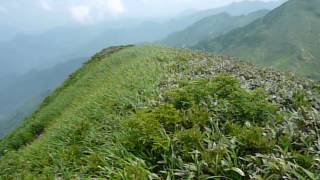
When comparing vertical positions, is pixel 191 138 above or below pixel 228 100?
below

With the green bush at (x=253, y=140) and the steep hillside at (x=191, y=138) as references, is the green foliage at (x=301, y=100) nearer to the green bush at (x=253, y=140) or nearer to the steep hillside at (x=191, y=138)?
the steep hillside at (x=191, y=138)

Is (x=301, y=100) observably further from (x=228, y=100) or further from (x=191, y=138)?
(x=191, y=138)

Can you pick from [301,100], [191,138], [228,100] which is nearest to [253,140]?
[191,138]

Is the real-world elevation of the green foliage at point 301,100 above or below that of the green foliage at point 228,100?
below

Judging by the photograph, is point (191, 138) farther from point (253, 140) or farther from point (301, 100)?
point (301, 100)

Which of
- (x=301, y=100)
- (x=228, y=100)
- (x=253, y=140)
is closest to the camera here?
(x=253, y=140)

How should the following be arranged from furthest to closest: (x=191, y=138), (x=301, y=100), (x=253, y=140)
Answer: (x=301, y=100) → (x=191, y=138) → (x=253, y=140)

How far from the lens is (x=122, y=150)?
8883 mm

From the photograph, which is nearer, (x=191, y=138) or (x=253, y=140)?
(x=253, y=140)

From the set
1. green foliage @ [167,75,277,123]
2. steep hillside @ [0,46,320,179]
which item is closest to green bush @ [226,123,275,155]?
steep hillside @ [0,46,320,179]

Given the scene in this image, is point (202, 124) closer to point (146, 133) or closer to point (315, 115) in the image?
point (146, 133)

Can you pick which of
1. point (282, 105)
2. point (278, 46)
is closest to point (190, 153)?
point (282, 105)

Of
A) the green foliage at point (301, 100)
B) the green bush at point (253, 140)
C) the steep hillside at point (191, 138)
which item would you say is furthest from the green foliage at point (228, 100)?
the green bush at point (253, 140)

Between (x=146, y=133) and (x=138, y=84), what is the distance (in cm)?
731
